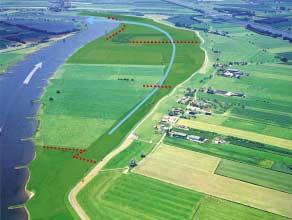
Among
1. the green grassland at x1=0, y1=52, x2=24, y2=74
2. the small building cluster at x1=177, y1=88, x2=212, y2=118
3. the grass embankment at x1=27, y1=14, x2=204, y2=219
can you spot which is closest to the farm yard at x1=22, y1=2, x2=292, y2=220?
the grass embankment at x1=27, y1=14, x2=204, y2=219

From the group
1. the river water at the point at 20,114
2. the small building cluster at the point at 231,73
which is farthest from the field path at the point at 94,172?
the small building cluster at the point at 231,73

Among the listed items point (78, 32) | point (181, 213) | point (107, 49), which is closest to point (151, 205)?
point (181, 213)

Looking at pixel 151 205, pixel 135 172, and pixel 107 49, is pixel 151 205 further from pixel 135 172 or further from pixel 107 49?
pixel 107 49

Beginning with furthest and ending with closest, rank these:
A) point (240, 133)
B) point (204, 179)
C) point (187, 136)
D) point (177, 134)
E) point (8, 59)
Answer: point (8, 59) < point (240, 133) < point (177, 134) < point (187, 136) < point (204, 179)

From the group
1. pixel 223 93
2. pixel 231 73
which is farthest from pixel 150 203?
pixel 231 73

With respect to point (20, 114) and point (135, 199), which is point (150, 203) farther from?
point (20, 114)

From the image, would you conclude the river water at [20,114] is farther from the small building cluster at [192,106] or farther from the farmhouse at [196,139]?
the small building cluster at [192,106]

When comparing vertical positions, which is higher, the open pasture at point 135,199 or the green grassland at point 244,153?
the green grassland at point 244,153
